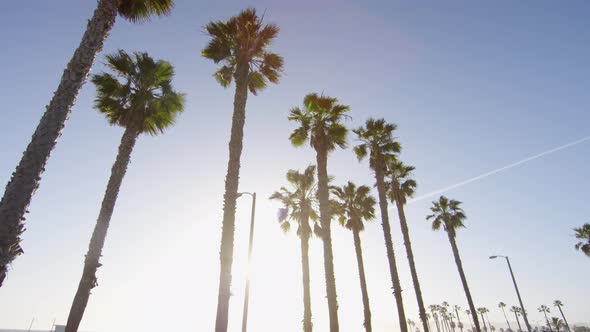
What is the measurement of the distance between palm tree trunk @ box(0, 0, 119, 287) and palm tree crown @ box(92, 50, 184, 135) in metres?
6.57

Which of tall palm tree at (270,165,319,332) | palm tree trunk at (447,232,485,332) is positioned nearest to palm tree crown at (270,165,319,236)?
tall palm tree at (270,165,319,332)

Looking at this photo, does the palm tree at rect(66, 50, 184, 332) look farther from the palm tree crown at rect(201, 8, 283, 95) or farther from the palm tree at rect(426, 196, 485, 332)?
the palm tree at rect(426, 196, 485, 332)

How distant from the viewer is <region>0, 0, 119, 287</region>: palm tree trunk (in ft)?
18.2

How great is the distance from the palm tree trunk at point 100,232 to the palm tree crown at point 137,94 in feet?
3.44

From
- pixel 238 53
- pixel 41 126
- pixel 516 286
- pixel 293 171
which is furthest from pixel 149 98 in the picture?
pixel 516 286

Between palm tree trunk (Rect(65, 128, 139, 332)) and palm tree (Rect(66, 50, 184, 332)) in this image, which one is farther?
palm tree (Rect(66, 50, 184, 332))

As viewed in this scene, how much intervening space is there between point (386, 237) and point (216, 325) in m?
14.3

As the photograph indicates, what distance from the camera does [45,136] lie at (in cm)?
633

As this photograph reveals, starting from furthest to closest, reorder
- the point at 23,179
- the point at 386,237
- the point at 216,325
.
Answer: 1. the point at 386,237
2. the point at 216,325
3. the point at 23,179

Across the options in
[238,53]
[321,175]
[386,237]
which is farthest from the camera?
[386,237]

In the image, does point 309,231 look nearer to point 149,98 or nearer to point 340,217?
point 340,217

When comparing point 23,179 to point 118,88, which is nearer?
point 23,179

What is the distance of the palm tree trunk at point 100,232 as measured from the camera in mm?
10742

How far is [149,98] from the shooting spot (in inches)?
581
